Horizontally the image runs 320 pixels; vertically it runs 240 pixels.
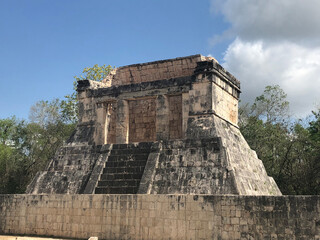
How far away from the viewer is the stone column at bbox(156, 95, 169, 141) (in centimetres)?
1274

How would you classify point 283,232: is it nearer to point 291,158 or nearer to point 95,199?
point 95,199

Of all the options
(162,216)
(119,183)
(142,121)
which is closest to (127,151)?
(119,183)

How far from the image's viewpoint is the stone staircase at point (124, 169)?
11375mm

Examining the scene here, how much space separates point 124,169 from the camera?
39.0ft

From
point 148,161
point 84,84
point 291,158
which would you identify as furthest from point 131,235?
point 291,158

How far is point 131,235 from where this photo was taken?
9.80 metres

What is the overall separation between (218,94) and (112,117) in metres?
4.16

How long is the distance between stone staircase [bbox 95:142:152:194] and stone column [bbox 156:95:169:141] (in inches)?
27.9

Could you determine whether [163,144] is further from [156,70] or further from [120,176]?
[156,70]

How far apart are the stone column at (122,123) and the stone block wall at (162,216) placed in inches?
126

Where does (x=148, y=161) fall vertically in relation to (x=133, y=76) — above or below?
below

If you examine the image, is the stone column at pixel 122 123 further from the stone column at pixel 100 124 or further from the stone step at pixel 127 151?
the stone step at pixel 127 151

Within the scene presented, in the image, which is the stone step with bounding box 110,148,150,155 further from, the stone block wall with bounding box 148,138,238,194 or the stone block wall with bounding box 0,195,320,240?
the stone block wall with bounding box 0,195,320,240

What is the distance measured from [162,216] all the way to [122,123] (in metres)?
4.68
